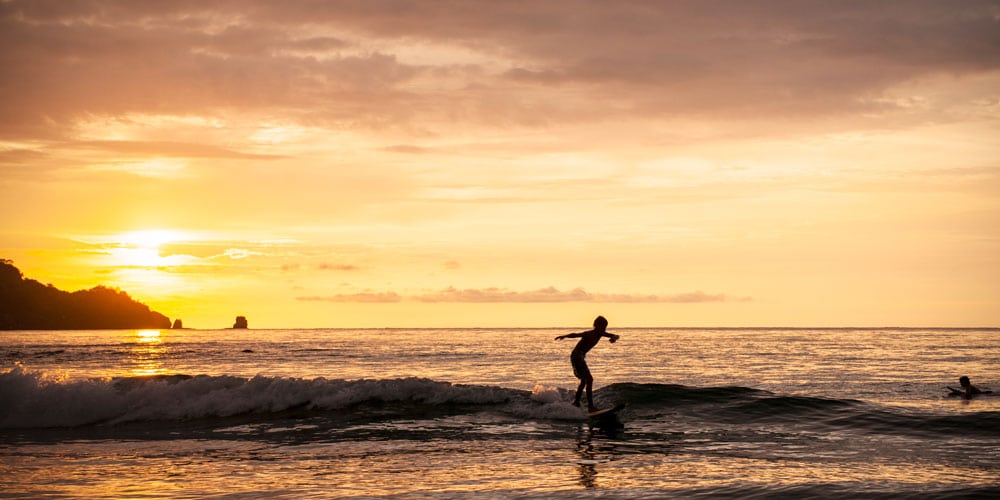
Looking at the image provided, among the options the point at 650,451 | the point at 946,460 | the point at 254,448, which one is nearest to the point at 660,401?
the point at 650,451

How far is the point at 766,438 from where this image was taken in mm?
17328

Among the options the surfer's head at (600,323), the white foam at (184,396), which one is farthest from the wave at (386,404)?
the surfer's head at (600,323)

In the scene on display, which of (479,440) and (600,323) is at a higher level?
(600,323)

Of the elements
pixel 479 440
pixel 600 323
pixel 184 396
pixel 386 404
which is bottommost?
pixel 479 440

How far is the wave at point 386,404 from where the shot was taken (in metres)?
20.3

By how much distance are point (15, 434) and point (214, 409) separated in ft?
16.8

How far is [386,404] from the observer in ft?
78.6

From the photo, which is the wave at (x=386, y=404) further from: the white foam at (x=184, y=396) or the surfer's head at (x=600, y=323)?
the surfer's head at (x=600, y=323)

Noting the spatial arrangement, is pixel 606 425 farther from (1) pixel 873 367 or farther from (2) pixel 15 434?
(1) pixel 873 367

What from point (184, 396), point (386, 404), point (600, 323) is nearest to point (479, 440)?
point (600, 323)

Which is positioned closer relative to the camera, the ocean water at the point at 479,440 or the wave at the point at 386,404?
the ocean water at the point at 479,440

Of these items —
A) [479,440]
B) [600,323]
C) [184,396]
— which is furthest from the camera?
[184,396]

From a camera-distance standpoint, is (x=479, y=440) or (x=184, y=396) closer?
(x=479, y=440)

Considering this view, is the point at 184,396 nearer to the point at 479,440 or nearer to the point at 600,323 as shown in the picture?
the point at 479,440
